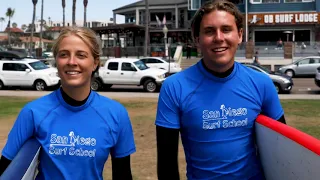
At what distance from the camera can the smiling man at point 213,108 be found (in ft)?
8.46

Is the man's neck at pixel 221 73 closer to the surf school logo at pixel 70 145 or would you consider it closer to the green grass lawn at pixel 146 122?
the surf school logo at pixel 70 145

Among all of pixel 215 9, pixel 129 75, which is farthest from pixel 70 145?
pixel 129 75

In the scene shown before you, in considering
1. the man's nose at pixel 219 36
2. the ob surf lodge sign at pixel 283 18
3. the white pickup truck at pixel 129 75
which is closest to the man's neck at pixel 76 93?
the man's nose at pixel 219 36

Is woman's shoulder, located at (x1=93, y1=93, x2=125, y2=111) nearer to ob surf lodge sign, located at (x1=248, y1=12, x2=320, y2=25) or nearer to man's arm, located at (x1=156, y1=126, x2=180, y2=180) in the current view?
man's arm, located at (x1=156, y1=126, x2=180, y2=180)

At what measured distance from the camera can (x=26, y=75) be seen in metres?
21.6

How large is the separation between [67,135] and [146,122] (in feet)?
29.4

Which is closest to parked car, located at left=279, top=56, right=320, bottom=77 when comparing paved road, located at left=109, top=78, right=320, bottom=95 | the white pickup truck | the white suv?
paved road, located at left=109, top=78, right=320, bottom=95

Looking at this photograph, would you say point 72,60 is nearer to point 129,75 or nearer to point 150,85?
point 150,85

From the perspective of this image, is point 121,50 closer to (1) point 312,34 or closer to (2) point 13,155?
(1) point 312,34

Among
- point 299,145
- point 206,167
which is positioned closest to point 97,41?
point 206,167

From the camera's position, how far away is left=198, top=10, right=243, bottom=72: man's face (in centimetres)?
258

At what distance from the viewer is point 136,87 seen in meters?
23.3

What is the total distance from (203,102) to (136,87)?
20.8 m

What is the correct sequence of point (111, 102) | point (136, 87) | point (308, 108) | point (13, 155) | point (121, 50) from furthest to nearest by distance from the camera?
point (121, 50) → point (136, 87) → point (308, 108) → point (111, 102) → point (13, 155)
